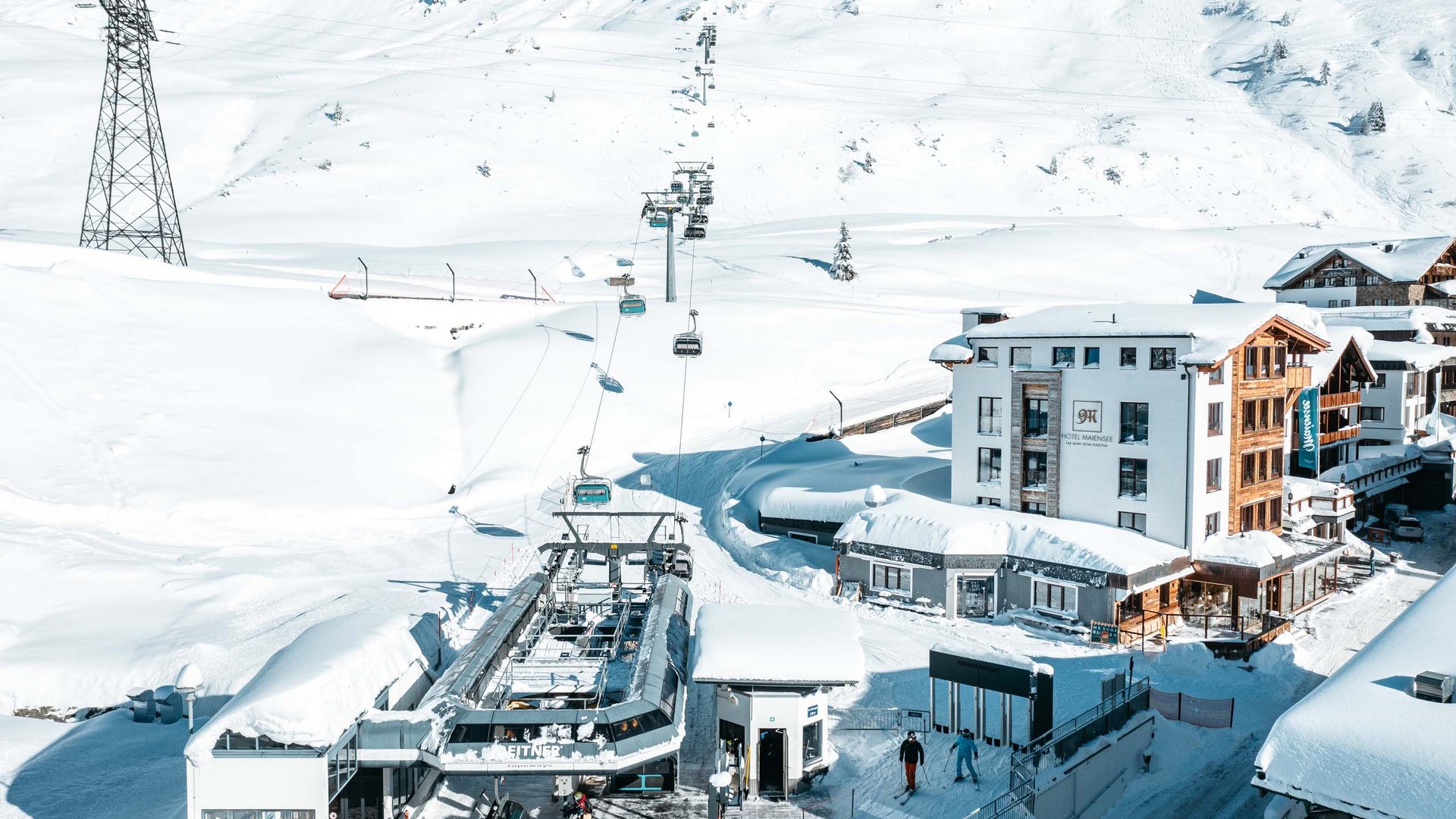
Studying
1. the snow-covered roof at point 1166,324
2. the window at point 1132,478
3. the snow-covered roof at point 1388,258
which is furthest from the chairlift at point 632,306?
the snow-covered roof at point 1388,258

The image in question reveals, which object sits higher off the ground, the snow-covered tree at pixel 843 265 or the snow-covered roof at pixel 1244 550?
the snow-covered tree at pixel 843 265

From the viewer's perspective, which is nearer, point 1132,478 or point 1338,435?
point 1132,478

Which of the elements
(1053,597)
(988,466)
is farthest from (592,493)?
(1053,597)

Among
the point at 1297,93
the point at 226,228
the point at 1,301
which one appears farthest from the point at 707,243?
the point at 1297,93

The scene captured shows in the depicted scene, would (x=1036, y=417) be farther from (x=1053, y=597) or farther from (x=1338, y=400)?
(x=1338, y=400)

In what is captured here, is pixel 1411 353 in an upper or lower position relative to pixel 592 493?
upper

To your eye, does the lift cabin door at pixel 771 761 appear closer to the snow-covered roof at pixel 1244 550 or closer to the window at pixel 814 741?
the window at pixel 814 741

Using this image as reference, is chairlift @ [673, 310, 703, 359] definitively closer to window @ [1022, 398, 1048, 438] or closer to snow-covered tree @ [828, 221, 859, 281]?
window @ [1022, 398, 1048, 438]

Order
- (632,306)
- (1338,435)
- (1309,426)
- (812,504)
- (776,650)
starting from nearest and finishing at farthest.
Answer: (776,650) < (812,504) < (1309,426) < (1338,435) < (632,306)
